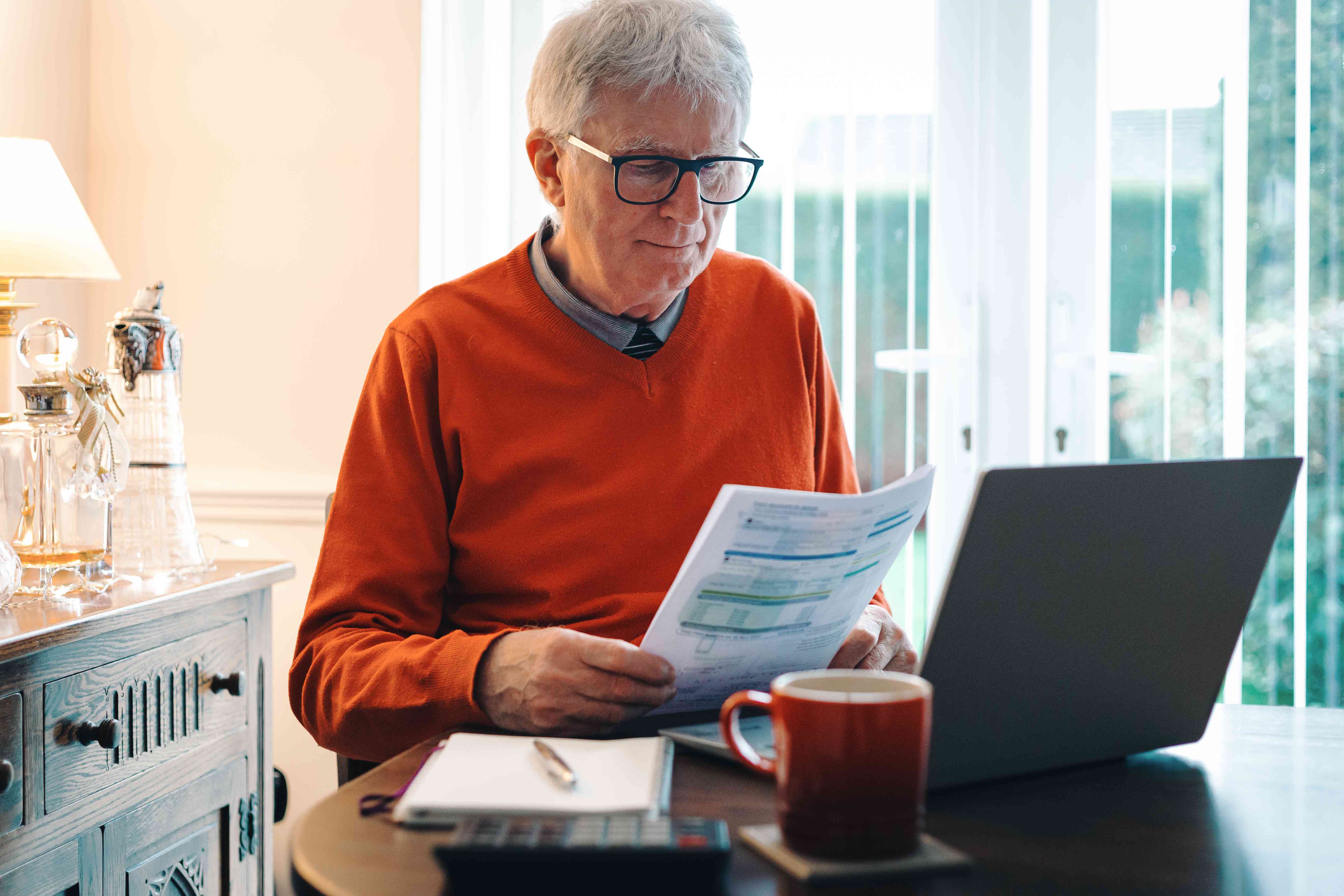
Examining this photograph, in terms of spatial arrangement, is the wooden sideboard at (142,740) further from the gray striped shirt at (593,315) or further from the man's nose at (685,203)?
the man's nose at (685,203)

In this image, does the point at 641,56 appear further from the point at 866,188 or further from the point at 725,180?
the point at 866,188

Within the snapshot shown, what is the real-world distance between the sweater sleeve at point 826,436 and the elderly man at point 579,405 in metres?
0.09

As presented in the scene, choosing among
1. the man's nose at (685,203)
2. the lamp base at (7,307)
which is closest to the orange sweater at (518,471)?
the man's nose at (685,203)

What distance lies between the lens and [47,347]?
1.48 meters

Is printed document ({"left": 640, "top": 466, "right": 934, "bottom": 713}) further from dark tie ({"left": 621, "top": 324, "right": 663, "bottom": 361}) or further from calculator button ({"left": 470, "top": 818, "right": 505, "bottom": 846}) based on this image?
dark tie ({"left": 621, "top": 324, "right": 663, "bottom": 361})

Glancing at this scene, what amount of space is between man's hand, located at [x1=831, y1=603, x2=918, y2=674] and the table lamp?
131cm

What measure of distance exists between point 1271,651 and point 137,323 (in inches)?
83.2

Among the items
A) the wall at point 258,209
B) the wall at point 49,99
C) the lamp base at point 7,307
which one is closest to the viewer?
the lamp base at point 7,307

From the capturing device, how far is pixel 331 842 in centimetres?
60

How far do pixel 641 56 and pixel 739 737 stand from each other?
768 millimetres

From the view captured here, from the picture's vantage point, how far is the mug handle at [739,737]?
614 millimetres

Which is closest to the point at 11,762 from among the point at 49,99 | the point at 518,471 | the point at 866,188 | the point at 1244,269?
the point at 518,471

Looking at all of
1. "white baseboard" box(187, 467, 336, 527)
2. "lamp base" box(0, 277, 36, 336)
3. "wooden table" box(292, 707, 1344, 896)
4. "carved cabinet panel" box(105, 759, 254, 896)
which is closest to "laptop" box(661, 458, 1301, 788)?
"wooden table" box(292, 707, 1344, 896)

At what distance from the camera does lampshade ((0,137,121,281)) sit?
164cm
